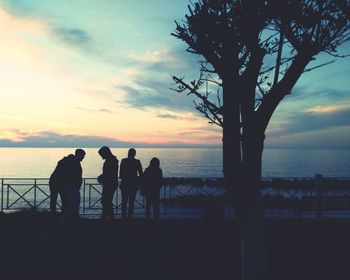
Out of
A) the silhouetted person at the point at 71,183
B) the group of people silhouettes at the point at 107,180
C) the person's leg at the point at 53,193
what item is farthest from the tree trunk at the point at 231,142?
the person's leg at the point at 53,193

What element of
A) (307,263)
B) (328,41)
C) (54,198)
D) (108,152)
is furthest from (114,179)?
(328,41)

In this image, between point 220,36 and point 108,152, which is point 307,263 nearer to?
point 220,36

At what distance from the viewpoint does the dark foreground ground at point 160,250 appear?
19.4 feet

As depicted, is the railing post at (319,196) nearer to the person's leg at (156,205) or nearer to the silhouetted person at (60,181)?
the person's leg at (156,205)

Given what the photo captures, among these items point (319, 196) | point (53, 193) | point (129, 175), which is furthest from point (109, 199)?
point (319, 196)

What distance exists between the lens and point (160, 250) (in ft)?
23.8

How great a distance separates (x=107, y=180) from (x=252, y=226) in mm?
5987

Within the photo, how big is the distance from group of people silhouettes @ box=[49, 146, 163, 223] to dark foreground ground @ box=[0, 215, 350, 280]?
626mm

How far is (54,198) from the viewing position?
10477 mm

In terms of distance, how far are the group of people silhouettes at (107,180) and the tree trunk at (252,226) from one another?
5441mm

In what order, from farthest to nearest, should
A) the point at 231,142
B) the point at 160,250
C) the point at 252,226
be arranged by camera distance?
the point at 160,250 < the point at 231,142 < the point at 252,226

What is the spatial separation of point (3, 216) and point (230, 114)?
9.21 metres

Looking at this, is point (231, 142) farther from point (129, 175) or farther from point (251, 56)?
point (129, 175)

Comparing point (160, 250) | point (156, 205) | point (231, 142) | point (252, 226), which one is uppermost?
point (231, 142)
